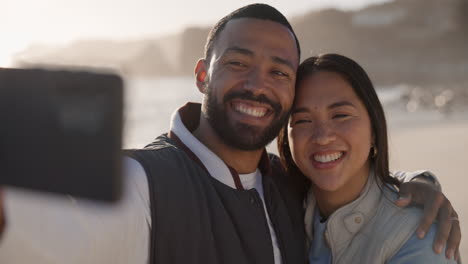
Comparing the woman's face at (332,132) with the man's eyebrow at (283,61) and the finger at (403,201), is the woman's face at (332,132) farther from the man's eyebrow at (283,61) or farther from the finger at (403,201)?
the finger at (403,201)

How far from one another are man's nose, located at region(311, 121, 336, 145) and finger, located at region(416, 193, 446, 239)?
558mm

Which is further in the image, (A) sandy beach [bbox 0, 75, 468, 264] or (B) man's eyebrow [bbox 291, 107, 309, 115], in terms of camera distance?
(B) man's eyebrow [bbox 291, 107, 309, 115]

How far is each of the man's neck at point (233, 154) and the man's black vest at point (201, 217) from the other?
0.22 m

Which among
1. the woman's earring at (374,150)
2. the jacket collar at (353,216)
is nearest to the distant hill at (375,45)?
the woman's earring at (374,150)

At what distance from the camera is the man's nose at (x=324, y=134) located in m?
2.49

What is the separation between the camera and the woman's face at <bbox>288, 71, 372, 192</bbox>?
2514 mm

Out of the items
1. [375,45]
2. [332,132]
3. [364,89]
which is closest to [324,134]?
[332,132]

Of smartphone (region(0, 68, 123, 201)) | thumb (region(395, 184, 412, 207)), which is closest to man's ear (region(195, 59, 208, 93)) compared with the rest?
thumb (region(395, 184, 412, 207))

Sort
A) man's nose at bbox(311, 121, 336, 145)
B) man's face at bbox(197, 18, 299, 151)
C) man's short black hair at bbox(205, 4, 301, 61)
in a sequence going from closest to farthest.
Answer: man's nose at bbox(311, 121, 336, 145), man's face at bbox(197, 18, 299, 151), man's short black hair at bbox(205, 4, 301, 61)

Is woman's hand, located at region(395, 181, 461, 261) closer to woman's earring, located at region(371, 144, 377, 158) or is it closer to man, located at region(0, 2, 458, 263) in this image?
man, located at region(0, 2, 458, 263)

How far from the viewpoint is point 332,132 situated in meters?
A: 2.51

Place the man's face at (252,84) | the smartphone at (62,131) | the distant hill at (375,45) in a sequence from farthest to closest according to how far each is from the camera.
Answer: the distant hill at (375,45) → the man's face at (252,84) → the smartphone at (62,131)

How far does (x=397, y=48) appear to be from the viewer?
242 ft

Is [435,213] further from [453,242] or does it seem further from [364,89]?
[364,89]
